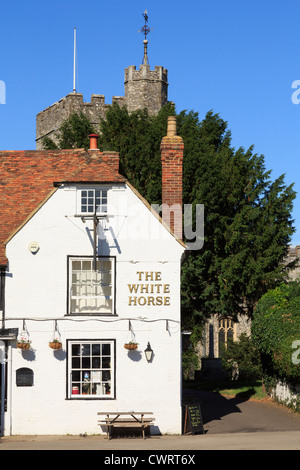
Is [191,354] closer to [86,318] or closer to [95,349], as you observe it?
[95,349]

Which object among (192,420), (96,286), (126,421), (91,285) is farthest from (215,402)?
(91,285)

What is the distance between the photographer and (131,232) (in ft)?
76.2

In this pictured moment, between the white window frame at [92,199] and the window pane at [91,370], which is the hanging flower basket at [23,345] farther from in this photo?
the white window frame at [92,199]

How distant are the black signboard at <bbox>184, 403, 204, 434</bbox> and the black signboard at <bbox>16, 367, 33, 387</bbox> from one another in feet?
15.9

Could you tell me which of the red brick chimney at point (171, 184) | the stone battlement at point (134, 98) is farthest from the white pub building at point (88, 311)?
the stone battlement at point (134, 98)

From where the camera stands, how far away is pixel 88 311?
2303 centimetres

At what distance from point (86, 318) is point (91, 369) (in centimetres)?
156

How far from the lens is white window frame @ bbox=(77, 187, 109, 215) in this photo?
23344 millimetres

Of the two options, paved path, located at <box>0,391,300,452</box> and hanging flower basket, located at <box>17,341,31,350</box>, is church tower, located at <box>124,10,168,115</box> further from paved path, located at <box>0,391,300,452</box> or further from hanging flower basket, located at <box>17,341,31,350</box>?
hanging flower basket, located at <box>17,341,31,350</box>

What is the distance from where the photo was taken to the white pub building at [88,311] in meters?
22.4

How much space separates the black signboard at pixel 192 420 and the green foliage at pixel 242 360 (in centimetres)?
2125

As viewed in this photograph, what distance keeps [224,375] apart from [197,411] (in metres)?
22.0

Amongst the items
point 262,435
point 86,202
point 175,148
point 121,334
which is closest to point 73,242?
point 86,202

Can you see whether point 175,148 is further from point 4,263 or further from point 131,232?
point 4,263
